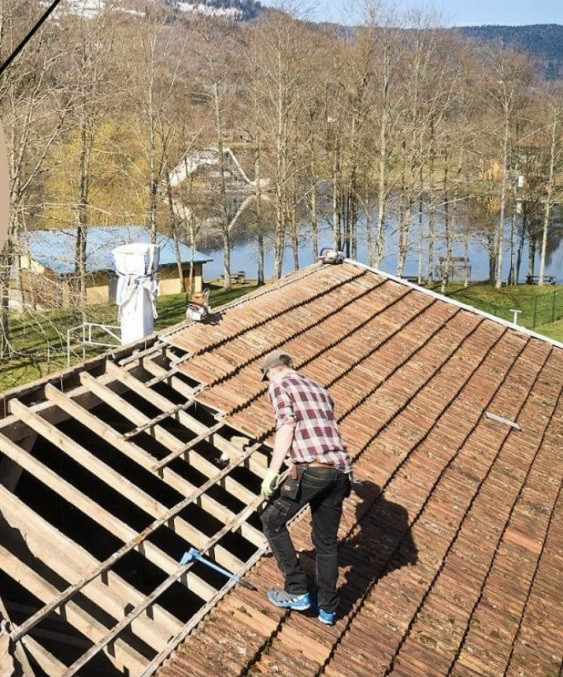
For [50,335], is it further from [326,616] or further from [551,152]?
[551,152]

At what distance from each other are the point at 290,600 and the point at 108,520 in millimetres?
1267

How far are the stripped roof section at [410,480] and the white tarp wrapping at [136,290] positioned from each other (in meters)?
0.55

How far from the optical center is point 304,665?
3.98m

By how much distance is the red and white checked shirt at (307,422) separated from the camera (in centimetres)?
409

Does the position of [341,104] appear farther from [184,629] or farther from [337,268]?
[184,629]

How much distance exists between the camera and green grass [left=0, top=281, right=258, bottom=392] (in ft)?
47.8

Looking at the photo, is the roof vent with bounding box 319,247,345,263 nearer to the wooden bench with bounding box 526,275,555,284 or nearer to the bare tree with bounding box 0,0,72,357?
the bare tree with bounding box 0,0,72,357

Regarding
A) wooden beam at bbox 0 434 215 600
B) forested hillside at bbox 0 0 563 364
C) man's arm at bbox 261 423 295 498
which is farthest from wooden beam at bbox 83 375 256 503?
forested hillside at bbox 0 0 563 364

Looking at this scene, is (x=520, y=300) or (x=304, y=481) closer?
(x=304, y=481)

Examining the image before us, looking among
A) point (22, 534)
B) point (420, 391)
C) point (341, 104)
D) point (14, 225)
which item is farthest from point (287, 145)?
point (22, 534)

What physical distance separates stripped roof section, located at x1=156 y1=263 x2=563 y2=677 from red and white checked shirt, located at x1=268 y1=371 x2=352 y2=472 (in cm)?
97

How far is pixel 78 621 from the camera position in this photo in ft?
12.8

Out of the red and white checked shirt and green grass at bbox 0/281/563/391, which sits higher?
the red and white checked shirt

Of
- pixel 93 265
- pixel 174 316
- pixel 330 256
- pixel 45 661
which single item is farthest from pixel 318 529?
pixel 174 316
